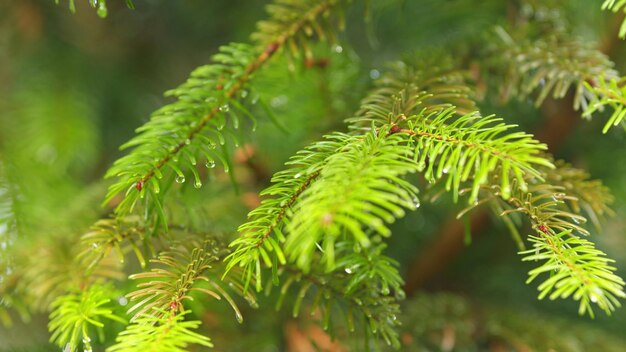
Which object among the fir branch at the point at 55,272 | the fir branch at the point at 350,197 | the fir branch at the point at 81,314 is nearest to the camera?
the fir branch at the point at 350,197

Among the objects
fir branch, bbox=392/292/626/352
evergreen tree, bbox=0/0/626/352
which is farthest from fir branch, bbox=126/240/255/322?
fir branch, bbox=392/292/626/352

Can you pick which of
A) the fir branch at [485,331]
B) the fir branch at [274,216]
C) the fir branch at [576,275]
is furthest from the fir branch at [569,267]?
the fir branch at [485,331]

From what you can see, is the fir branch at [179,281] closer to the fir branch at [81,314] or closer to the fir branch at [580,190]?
the fir branch at [81,314]

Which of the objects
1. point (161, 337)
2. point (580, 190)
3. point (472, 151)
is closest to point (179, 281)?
point (161, 337)

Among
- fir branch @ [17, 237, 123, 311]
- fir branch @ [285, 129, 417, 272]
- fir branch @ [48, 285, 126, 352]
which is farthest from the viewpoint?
fir branch @ [17, 237, 123, 311]

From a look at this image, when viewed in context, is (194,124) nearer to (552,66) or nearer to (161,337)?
(161,337)

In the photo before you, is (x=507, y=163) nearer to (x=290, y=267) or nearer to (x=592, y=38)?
(x=290, y=267)

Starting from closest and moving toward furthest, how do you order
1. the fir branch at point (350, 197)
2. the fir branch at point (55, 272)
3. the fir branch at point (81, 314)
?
the fir branch at point (350, 197) < the fir branch at point (81, 314) < the fir branch at point (55, 272)

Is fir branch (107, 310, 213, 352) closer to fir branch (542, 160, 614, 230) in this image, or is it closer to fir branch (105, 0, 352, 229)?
fir branch (105, 0, 352, 229)
